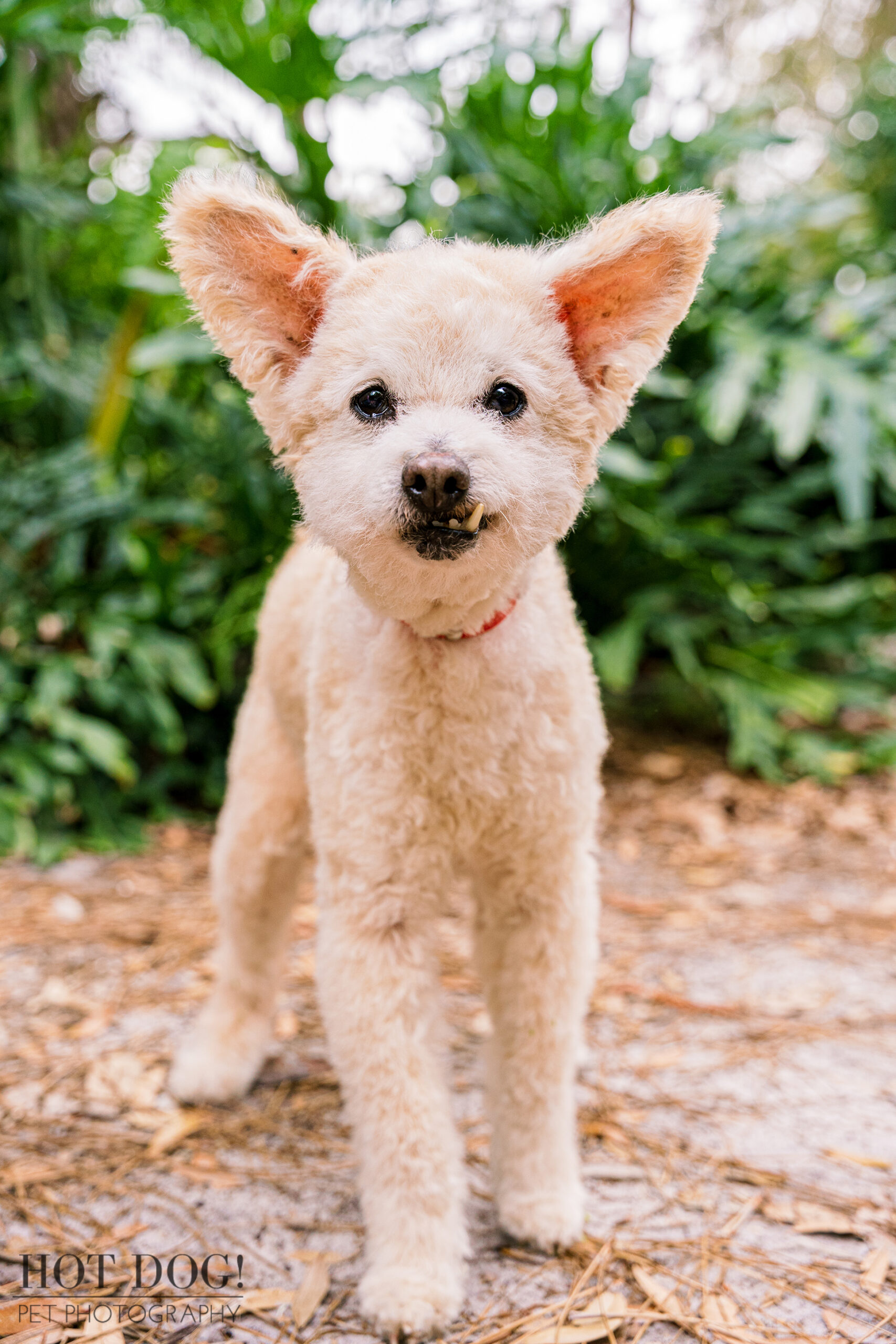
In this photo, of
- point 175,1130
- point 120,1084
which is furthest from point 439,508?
point 120,1084

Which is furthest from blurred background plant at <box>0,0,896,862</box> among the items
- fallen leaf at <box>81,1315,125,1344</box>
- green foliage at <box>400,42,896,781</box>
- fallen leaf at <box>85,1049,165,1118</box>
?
fallen leaf at <box>81,1315,125,1344</box>

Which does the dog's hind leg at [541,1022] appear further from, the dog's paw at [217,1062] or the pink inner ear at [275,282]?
the pink inner ear at [275,282]

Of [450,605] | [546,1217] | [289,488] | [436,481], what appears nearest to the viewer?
[436,481]

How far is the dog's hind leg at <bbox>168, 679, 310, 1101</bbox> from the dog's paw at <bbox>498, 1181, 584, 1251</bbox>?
862mm

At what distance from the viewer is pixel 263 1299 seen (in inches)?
72.2

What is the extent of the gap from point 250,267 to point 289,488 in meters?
2.59

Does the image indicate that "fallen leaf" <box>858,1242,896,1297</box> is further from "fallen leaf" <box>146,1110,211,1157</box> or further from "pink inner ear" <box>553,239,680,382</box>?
"pink inner ear" <box>553,239,680,382</box>

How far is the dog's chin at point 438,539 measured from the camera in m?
1.49

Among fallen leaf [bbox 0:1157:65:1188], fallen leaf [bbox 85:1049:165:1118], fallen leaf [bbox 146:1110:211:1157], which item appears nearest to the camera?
fallen leaf [bbox 0:1157:65:1188]

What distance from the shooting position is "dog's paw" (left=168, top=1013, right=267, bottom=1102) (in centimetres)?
250

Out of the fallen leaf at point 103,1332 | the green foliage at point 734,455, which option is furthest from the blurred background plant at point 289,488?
the fallen leaf at point 103,1332

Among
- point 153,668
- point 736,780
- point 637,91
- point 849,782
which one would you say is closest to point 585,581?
point 736,780

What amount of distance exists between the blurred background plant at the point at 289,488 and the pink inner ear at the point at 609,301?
2133 millimetres

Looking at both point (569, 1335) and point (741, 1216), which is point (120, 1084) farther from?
point (741, 1216)
